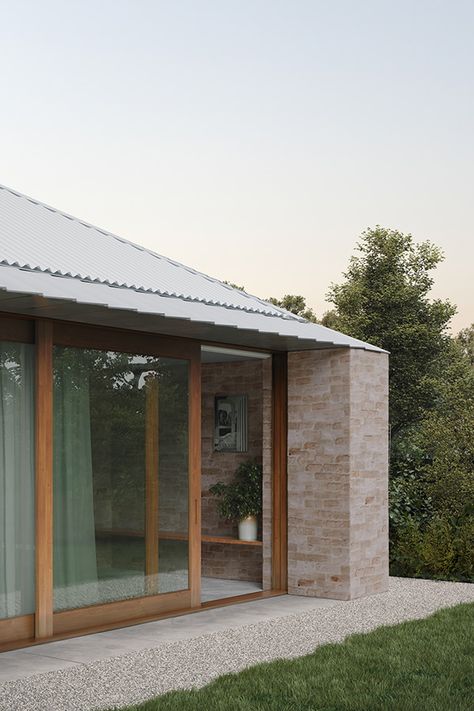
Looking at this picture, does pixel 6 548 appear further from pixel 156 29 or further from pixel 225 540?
pixel 156 29

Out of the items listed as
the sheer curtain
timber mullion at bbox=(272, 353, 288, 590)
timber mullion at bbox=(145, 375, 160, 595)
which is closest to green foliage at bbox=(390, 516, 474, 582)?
timber mullion at bbox=(272, 353, 288, 590)

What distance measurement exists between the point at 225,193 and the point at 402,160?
133 inches

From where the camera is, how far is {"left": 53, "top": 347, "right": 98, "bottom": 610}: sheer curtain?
8023mm

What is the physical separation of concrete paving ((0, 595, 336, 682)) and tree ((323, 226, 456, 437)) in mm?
17224

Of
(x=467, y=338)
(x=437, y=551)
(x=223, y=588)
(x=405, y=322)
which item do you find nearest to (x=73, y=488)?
(x=223, y=588)

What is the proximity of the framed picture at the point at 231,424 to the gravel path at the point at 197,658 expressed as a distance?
254 centimetres

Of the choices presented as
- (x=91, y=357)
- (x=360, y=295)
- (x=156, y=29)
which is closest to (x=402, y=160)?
(x=156, y=29)

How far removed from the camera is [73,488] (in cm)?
817

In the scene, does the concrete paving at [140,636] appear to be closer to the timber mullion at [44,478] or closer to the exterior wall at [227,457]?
the timber mullion at [44,478]

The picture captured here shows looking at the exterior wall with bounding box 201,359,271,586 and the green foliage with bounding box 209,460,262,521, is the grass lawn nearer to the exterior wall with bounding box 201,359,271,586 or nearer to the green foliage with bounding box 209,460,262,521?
the green foliage with bounding box 209,460,262,521

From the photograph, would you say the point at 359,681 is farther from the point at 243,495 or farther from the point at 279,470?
the point at 243,495

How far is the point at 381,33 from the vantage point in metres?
15.6

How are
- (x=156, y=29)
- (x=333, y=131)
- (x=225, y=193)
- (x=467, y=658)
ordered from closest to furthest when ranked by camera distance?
(x=467, y=658) < (x=156, y=29) < (x=333, y=131) < (x=225, y=193)

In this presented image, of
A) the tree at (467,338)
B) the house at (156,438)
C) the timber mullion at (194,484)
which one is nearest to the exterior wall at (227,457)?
the house at (156,438)
